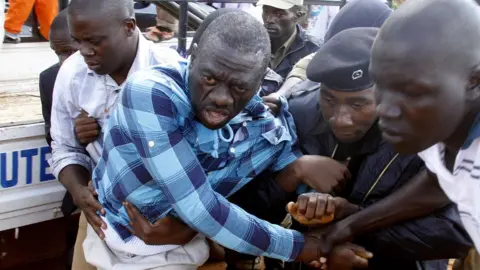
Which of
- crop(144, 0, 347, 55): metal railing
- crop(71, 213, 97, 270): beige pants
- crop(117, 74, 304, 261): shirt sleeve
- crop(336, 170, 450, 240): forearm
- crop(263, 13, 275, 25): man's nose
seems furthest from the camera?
crop(263, 13, 275, 25): man's nose

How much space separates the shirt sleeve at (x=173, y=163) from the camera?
2.05 m

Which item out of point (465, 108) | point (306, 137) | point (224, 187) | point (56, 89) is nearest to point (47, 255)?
point (56, 89)

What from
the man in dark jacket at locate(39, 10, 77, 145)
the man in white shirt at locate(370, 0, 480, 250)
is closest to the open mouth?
the man in white shirt at locate(370, 0, 480, 250)

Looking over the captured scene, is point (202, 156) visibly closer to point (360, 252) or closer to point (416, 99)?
point (360, 252)

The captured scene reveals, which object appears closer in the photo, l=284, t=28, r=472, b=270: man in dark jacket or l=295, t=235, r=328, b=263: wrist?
l=284, t=28, r=472, b=270: man in dark jacket

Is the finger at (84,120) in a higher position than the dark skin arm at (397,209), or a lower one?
lower

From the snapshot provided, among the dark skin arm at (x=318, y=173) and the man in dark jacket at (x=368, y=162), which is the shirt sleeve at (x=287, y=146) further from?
the man in dark jacket at (x=368, y=162)

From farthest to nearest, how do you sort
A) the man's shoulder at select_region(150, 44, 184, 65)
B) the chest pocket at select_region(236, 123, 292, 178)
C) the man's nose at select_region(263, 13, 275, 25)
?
the man's nose at select_region(263, 13, 275, 25)
the man's shoulder at select_region(150, 44, 184, 65)
the chest pocket at select_region(236, 123, 292, 178)

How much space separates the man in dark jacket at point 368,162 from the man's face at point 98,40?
3.01 feet

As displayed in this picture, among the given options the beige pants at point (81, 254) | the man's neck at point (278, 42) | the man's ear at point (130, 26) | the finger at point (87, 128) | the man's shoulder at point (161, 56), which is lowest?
the beige pants at point (81, 254)

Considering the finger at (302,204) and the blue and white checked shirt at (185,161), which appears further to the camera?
the finger at (302,204)

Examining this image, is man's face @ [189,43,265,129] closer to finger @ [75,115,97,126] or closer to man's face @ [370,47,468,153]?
man's face @ [370,47,468,153]

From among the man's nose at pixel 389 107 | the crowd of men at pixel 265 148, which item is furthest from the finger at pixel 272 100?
the man's nose at pixel 389 107

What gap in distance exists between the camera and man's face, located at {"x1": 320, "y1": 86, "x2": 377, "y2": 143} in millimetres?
2285
